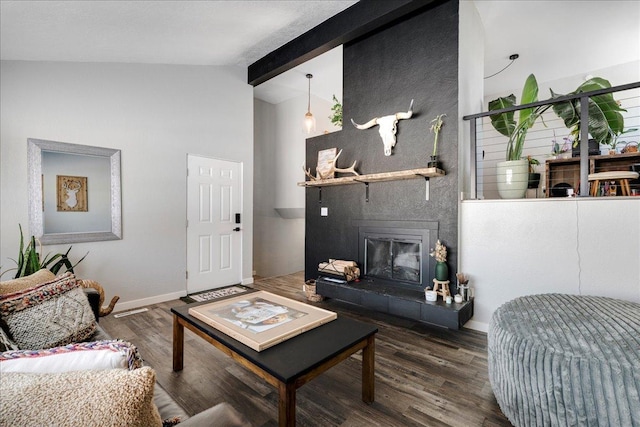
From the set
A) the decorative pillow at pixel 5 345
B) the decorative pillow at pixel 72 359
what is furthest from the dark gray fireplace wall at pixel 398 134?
the decorative pillow at pixel 5 345

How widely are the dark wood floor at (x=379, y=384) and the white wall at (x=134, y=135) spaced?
102 centimetres

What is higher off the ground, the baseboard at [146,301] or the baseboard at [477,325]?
the baseboard at [146,301]

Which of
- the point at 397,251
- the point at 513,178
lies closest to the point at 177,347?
the point at 397,251

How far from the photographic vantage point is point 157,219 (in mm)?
3818

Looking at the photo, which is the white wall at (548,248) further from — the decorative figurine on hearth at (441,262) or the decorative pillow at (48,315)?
the decorative pillow at (48,315)

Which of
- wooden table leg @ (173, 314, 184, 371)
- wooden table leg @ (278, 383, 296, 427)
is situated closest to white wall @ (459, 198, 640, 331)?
wooden table leg @ (278, 383, 296, 427)

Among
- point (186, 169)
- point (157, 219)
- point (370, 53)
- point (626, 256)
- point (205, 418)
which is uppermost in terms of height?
point (370, 53)

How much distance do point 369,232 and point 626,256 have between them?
2.23 meters

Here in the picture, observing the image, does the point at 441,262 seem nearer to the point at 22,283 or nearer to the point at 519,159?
the point at 519,159

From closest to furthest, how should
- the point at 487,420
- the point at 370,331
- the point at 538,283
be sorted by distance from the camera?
the point at 487,420, the point at 370,331, the point at 538,283

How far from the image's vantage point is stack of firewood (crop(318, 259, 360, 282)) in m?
3.59

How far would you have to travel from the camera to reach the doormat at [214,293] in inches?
157

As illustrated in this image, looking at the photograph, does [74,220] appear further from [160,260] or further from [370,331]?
[370,331]

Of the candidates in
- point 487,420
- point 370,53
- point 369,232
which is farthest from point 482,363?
point 370,53
